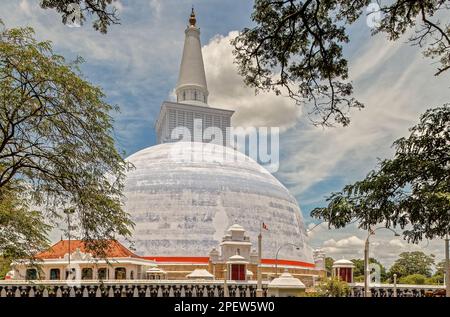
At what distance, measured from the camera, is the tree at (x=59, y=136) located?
41.1 ft

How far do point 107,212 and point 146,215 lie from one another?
44.5 m

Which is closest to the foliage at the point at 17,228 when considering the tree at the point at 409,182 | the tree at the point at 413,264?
the tree at the point at 409,182

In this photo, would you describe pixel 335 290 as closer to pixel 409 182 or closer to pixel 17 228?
pixel 17 228

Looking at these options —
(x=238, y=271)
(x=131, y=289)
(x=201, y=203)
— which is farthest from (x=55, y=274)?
(x=131, y=289)

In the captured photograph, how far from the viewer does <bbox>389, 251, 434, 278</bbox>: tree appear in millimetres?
77300

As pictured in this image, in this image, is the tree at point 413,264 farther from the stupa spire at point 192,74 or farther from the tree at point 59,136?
the tree at point 59,136

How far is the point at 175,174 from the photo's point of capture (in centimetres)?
6134

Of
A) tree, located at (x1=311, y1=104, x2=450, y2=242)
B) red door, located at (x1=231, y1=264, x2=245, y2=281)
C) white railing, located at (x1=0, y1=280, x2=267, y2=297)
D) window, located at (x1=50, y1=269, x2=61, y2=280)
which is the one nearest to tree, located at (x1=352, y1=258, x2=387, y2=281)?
red door, located at (x1=231, y1=264, x2=245, y2=281)

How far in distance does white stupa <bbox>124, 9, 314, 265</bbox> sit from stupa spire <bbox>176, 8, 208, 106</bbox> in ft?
38.2

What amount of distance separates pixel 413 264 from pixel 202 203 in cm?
3788

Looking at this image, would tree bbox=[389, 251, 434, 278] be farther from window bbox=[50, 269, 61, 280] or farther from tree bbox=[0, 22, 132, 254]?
tree bbox=[0, 22, 132, 254]

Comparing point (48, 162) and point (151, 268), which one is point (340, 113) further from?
point (151, 268)

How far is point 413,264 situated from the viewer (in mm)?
77938
